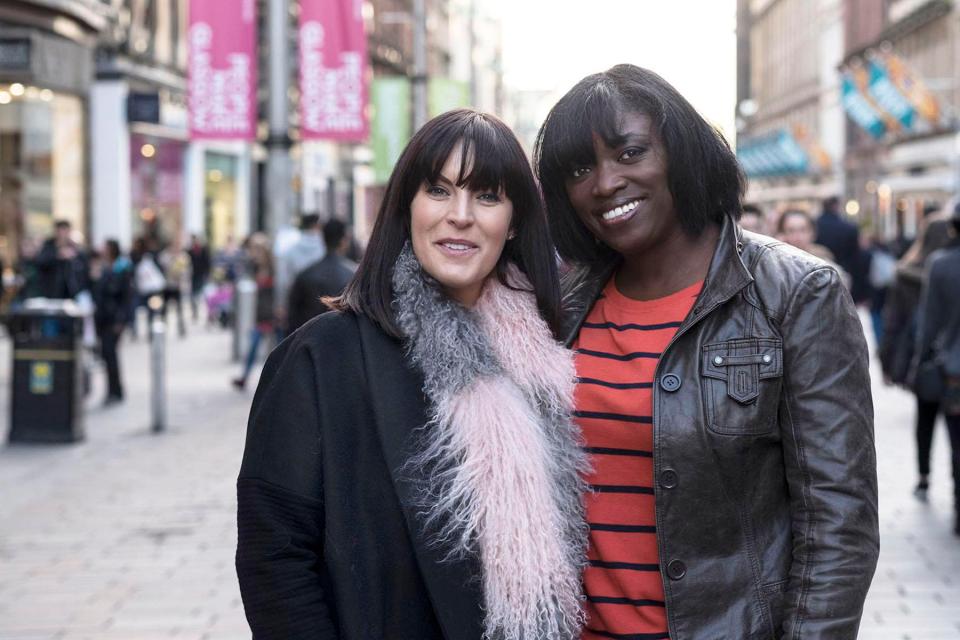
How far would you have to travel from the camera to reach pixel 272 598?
258 cm

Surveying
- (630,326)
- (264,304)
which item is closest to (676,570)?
(630,326)

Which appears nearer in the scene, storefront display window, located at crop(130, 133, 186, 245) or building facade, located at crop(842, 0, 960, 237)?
storefront display window, located at crop(130, 133, 186, 245)

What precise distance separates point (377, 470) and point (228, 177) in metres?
35.5

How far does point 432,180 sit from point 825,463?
36.2 inches

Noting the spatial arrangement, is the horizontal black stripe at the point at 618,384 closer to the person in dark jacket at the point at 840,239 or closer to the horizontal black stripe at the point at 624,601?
the horizontal black stripe at the point at 624,601

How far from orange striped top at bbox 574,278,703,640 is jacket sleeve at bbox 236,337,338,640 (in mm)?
548

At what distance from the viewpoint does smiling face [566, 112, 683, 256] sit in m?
2.75

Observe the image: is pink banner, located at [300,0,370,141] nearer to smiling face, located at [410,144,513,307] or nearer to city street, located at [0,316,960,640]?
city street, located at [0,316,960,640]

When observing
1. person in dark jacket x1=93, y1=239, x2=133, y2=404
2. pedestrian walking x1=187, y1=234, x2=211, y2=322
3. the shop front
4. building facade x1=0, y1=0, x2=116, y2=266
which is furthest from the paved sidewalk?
pedestrian walking x1=187, y1=234, x2=211, y2=322

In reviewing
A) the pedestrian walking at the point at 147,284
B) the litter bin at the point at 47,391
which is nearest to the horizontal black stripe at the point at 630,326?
the litter bin at the point at 47,391

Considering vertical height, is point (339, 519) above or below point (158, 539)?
above

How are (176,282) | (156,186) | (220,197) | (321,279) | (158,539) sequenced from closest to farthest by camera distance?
1. (158,539)
2. (321,279)
3. (176,282)
4. (156,186)
5. (220,197)

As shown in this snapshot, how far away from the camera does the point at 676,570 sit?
265 cm

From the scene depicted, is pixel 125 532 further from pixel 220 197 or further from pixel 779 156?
pixel 779 156
